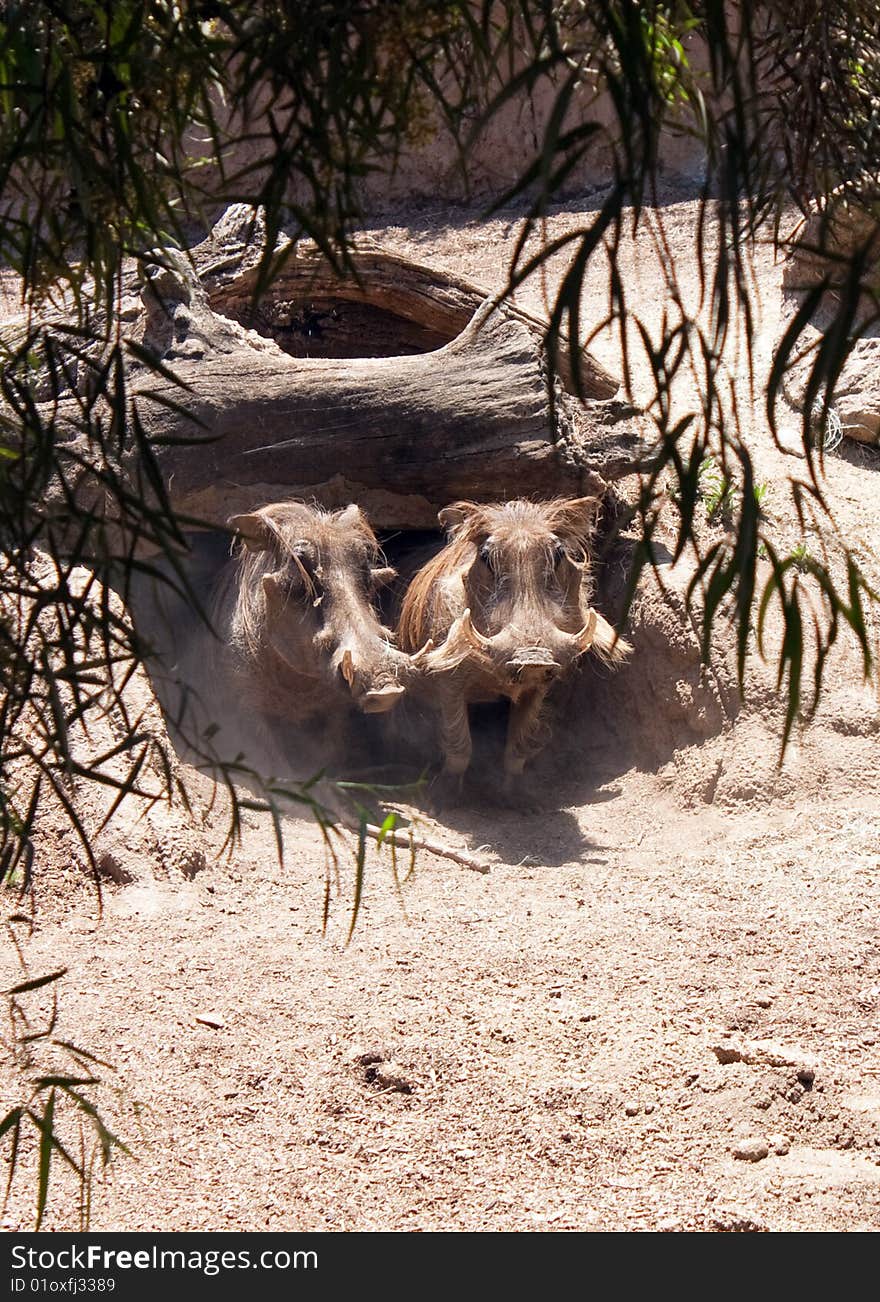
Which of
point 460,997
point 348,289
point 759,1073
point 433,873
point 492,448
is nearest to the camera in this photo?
point 759,1073

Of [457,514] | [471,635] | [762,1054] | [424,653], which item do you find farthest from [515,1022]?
[457,514]

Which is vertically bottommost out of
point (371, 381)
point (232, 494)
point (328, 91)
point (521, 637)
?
point (521, 637)

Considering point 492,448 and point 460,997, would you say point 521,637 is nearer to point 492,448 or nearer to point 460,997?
point 492,448

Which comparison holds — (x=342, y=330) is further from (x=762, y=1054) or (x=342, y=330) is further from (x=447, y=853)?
(x=762, y=1054)

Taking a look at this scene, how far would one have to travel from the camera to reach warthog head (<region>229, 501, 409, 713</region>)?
17.9 feet

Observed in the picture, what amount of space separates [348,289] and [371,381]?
41.9 inches

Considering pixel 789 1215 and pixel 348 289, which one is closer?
pixel 789 1215

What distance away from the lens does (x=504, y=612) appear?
220 inches

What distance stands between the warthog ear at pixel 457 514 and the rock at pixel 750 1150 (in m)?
3.35

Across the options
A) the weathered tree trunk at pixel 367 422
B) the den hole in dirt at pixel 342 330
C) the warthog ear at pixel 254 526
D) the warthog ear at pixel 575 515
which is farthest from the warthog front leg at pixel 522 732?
the den hole in dirt at pixel 342 330

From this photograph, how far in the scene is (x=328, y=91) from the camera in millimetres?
1588

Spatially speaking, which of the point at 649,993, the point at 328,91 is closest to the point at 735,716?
the point at 649,993

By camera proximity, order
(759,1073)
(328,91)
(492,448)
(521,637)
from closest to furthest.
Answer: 1. (328,91)
2. (759,1073)
3. (521,637)
4. (492,448)

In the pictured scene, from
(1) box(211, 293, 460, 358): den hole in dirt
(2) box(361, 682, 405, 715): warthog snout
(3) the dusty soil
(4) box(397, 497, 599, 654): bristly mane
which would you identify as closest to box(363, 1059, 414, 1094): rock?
(3) the dusty soil
